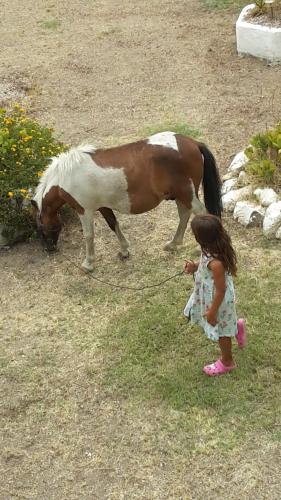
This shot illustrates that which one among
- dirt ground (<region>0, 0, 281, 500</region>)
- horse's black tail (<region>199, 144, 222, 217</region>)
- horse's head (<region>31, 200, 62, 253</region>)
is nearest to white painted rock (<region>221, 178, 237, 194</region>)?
dirt ground (<region>0, 0, 281, 500</region>)

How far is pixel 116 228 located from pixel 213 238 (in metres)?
2.14

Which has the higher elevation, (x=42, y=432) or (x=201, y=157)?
(x=201, y=157)

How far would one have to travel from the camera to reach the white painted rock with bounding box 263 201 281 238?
6.17 m

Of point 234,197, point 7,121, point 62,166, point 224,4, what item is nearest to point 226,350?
point 62,166

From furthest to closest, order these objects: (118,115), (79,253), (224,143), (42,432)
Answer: (118,115)
(224,143)
(79,253)
(42,432)

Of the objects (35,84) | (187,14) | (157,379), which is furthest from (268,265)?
(187,14)

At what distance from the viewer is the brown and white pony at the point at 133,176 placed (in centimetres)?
564

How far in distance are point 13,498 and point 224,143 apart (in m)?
5.14

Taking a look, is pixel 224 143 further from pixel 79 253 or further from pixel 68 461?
pixel 68 461

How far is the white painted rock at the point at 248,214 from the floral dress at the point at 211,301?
200 cm

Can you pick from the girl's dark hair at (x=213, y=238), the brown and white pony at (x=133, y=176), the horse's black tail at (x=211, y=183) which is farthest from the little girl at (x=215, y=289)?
the horse's black tail at (x=211, y=183)

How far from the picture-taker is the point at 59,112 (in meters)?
9.38

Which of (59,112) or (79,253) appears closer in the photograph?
(79,253)

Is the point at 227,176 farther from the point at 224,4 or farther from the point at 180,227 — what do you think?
the point at 224,4
